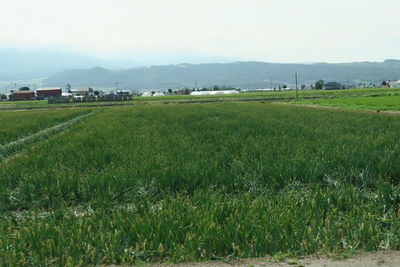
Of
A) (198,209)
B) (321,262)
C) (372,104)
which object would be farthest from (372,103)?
(321,262)

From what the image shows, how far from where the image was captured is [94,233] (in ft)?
10.8

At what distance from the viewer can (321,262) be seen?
2.79m

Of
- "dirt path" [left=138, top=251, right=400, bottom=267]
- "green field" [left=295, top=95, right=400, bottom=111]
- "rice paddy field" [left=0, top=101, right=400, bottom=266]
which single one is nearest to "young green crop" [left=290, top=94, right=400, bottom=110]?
"green field" [left=295, top=95, right=400, bottom=111]

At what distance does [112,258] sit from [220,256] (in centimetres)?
103

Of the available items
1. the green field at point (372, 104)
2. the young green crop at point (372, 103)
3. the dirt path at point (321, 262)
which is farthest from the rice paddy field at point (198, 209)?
the young green crop at point (372, 103)

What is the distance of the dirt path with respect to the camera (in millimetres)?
2744

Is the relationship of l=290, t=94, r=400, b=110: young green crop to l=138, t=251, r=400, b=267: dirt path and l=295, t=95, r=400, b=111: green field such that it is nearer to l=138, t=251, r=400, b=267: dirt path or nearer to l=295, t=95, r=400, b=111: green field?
l=295, t=95, r=400, b=111: green field

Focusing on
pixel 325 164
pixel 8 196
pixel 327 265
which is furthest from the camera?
pixel 325 164

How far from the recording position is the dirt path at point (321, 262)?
2744 millimetres

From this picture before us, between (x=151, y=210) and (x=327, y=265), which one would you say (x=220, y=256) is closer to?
(x=327, y=265)

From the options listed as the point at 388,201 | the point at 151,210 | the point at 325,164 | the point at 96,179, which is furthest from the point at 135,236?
the point at 325,164

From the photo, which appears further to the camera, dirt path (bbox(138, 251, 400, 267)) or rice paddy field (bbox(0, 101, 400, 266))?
rice paddy field (bbox(0, 101, 400, 266))

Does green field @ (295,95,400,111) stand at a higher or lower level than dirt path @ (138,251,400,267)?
higher

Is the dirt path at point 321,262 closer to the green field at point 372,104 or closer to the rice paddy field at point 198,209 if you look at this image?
the rice paddy field at point 198,209
